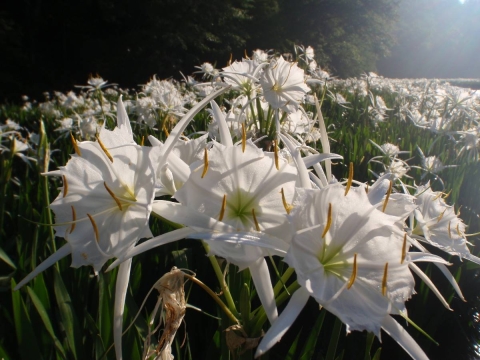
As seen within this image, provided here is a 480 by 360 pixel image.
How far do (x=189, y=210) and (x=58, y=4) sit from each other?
17952 millimetres

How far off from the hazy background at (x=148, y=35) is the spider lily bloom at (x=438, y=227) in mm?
10547

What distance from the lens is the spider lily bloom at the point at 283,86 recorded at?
160 centimetres

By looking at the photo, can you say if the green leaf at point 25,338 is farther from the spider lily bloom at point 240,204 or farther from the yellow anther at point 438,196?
the yellow anther at point 438,196

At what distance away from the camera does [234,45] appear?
18.5 meters

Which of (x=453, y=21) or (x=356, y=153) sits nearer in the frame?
(x=356, y=153)

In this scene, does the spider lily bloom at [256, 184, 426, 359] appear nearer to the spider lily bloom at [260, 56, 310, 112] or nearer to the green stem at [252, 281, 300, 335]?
the green stem at [252, 281, 300, 335]

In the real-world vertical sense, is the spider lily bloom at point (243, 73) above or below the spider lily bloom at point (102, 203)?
above

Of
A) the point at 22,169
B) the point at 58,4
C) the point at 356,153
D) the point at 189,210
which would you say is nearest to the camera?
the point at 189,210

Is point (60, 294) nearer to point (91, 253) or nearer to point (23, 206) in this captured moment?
point (91, 253)

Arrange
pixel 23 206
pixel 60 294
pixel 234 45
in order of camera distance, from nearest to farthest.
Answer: pixel 60 294 → pixel 23 206 → pixel 234 45

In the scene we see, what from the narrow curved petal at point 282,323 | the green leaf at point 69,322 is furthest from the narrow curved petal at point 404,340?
the green leaf at point 69,322

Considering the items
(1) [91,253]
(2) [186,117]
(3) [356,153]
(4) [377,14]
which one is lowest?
(3) [356,153]

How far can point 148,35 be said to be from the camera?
1623cm

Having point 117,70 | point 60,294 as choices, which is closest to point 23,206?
point 60,294
